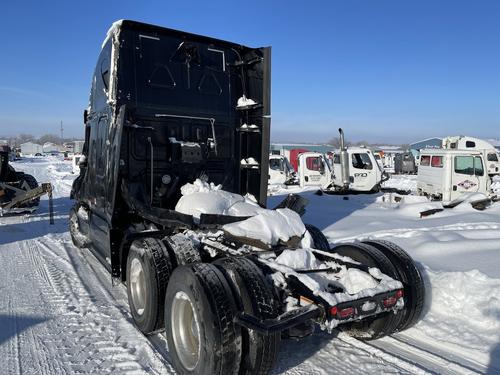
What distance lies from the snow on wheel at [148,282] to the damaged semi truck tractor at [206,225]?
15 millimetres

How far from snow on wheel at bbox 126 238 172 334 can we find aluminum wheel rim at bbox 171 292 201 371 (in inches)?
20.5

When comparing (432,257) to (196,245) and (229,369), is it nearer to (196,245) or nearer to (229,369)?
(196,245)

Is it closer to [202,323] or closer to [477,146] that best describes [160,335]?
[202,323]

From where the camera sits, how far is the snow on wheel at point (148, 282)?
13.1 feet

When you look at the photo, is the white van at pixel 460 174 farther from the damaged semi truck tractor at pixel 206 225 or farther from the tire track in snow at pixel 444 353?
the tire track in snow at pixel 444 353

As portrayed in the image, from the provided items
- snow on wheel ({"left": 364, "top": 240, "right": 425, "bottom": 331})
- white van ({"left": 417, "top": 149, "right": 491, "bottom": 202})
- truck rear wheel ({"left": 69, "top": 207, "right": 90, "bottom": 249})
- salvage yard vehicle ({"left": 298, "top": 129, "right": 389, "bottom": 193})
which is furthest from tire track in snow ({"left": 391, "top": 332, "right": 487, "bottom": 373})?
salvage yard vehicle ({"left": 298, "top": 129, "right": 389, "bottom": 193})

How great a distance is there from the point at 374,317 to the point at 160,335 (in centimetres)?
202

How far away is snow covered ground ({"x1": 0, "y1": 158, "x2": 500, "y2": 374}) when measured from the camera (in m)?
3.58

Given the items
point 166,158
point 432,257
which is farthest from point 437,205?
point 166,158

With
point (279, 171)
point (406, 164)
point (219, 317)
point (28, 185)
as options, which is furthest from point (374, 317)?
point (406, 164)

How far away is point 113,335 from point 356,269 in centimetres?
241

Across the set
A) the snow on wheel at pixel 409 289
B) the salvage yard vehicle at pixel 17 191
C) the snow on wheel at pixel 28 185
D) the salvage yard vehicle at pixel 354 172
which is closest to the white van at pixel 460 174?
the salvage yard vehicle at pixel 354 172

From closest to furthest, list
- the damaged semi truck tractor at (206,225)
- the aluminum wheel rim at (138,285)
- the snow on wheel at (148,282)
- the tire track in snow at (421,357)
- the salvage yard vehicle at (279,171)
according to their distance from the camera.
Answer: the damaged semi truck tractor at (206,225) < the tire track in snow at (421,357) < the snow on wheel at (148,282) < the aluminum wheel rim at (138,285) < the salvage yard vehicle at (279,171)

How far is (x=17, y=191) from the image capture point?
42.2 ft
